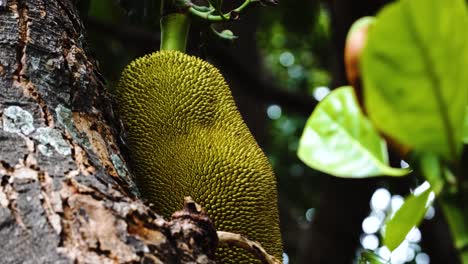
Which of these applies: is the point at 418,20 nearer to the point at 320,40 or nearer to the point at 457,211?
the point at 457,211

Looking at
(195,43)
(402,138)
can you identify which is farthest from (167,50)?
(402,138)

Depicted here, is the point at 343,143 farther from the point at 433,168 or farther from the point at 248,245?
the point at 248,245

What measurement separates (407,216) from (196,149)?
500 mm

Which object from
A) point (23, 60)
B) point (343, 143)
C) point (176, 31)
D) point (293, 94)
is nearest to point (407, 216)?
point (343, 143)

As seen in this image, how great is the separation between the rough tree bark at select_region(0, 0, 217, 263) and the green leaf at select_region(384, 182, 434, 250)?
178mm

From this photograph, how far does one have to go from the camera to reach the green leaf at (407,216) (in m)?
0.43

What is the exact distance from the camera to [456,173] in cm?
35

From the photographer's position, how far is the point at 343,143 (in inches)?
16.0

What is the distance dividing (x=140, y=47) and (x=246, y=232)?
1.52m

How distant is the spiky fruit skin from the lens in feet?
2.92

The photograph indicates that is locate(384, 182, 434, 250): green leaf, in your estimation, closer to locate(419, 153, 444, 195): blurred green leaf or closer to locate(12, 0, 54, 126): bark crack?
locate(419, 153, 444, 195): blurred green leaf

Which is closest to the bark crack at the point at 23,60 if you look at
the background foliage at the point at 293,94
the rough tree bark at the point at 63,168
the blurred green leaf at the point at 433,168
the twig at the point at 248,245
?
the rough tree bark at the point at 63,168

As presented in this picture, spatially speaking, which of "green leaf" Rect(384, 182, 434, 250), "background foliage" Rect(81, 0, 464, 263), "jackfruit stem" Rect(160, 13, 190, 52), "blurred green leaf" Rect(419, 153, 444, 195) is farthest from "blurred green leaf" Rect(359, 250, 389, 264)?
"background foliage" Rect(81, 0, 464, 263)

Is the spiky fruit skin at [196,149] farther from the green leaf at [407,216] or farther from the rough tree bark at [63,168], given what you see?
the green leaf at [407,216]
